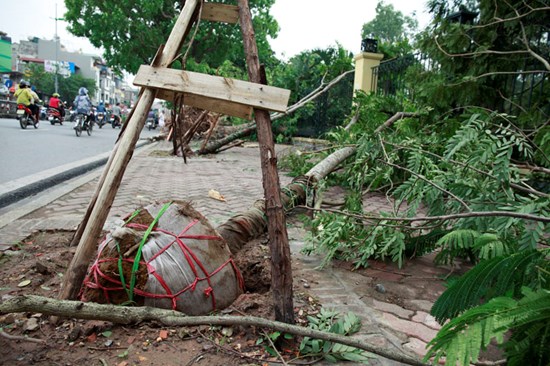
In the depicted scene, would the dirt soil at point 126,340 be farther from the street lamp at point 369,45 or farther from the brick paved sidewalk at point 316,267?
the street lamp at point 369,45

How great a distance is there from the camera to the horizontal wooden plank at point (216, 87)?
1.95m

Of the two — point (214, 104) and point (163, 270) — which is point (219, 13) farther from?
point (163, 270)

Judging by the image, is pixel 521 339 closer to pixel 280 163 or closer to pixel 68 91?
pixel 280 163

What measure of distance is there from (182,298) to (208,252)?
11.3 inches

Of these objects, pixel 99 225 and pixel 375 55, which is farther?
pixel 375 55

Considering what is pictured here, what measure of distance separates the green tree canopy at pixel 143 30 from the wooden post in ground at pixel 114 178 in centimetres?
2291

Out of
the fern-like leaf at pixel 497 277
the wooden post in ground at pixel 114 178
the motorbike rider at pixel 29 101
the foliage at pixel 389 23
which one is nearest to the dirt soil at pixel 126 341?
the wooden post in ground at pixel 114 178

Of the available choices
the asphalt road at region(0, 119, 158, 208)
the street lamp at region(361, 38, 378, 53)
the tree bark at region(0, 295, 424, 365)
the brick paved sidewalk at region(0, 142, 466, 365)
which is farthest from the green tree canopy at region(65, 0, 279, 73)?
the tree bark at region(0, 295, 424, 365)

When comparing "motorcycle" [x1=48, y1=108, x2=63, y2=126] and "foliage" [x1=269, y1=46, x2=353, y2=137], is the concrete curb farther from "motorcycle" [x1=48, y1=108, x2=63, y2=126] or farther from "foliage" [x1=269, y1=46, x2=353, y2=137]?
"motorcycle" [x1=48, y1=108, x2=63, y2=126]

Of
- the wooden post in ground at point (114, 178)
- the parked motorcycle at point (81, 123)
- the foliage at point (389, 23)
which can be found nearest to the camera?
the wooden post in ground at point (114, 178)

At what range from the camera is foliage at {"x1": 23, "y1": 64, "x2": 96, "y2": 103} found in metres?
61.0

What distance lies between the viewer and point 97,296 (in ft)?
6.80

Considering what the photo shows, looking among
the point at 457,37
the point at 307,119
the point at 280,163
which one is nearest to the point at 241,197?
the point at 280,163

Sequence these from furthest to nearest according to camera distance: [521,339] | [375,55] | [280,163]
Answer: [375,55]
[280,163]
[521,339]
